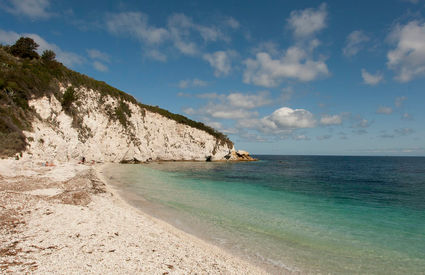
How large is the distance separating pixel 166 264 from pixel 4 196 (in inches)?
335

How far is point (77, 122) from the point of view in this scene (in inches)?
1294

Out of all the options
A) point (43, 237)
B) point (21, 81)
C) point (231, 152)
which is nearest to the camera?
point (43, 237)

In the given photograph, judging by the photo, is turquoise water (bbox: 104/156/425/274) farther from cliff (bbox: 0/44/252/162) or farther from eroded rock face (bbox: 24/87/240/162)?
eroded rock face (bbox: 24/87/240/162)

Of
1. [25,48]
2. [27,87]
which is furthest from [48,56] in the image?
[27,87]

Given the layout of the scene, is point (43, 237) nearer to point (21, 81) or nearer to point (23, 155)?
point (23, 155)

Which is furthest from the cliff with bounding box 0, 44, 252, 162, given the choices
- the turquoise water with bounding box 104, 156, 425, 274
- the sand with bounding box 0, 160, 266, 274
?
the turquoise water with bounding box 104, 156, 425, 274

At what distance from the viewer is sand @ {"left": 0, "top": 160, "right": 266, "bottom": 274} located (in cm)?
499

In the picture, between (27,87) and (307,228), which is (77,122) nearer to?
(27,87)

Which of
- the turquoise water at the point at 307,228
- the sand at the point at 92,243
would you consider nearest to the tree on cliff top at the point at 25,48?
the turquoise water at the point at 307,228

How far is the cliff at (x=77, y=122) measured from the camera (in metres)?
22.9

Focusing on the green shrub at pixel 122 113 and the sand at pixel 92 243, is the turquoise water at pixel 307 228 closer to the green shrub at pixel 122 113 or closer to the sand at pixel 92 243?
the sand at pixel 92 243

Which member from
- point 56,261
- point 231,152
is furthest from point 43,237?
point 231,152

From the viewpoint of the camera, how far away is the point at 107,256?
218 inches

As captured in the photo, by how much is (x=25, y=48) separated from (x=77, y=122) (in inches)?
526
